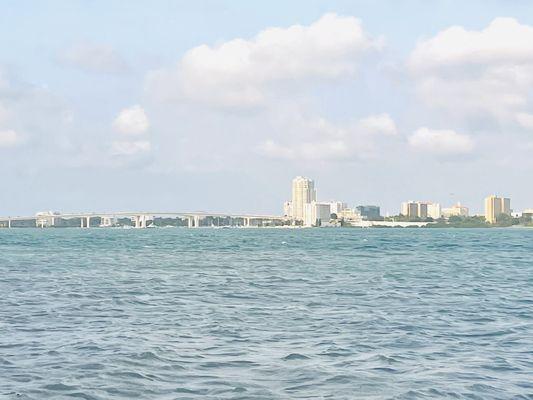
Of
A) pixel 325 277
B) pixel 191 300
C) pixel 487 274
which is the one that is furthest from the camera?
pixel 487 274

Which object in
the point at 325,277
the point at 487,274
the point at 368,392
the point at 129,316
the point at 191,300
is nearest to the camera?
the point at 368,392

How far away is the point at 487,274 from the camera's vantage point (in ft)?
165

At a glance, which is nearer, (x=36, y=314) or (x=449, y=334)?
(x=449, y=334)

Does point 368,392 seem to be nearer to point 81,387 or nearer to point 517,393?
point 517,393

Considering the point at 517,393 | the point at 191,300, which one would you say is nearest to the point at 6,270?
the point at 191,300

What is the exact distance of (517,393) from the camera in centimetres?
1612

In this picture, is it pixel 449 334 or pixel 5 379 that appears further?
pixel 449 334

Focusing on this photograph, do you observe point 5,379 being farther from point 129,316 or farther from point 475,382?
point 129,316

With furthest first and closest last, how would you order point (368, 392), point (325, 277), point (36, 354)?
Result: point (325, 277) < point (36, 354) < point (368, 392)

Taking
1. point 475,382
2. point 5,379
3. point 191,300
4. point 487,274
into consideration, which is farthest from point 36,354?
point 487,274

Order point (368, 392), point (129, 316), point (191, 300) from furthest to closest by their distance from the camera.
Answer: point (191, 300) → point (129, 316) → point (368, 392)

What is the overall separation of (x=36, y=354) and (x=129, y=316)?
25.9 feet

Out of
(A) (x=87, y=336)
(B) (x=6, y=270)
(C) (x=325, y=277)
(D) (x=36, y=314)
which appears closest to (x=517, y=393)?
(A) (x=87, y=336)

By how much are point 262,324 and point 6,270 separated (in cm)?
3220
